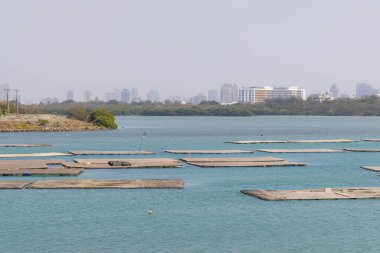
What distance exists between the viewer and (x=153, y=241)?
27969mm

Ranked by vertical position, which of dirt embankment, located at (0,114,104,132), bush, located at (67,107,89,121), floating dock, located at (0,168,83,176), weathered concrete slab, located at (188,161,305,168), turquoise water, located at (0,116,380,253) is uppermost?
bush, located at (67,107,89,121)

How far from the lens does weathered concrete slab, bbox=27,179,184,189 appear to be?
132 feet

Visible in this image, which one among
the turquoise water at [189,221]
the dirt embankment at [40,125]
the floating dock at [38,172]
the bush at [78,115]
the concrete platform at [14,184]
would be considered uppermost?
the bush at [78,115]

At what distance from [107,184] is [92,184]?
2.94 feet

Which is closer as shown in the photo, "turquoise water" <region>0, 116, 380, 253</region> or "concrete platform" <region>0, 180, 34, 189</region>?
"turquoise water" <region>0, 116, 380, 253</region>

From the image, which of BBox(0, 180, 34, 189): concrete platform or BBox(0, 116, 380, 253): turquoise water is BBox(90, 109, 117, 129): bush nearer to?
BBox(0, 116, 380, 253): turquoise water

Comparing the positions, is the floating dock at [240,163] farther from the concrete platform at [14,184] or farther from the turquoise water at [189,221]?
the concrete platform at [14,184]

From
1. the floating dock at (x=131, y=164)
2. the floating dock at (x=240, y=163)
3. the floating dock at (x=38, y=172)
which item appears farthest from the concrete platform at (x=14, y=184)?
the floating dock at (x=240, y=163)

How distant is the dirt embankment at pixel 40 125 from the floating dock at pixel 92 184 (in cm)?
8021

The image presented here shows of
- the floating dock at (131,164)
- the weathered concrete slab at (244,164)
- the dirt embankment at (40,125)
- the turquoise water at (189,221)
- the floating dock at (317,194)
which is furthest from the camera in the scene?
the dirt embankment at (40,125)

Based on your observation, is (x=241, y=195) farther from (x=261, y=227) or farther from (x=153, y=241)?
(x=153, y=241)

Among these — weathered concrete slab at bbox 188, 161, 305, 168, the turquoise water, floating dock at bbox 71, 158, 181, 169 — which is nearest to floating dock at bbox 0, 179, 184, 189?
the turquoise water

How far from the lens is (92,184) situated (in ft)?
134

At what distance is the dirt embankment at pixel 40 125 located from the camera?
121 m
